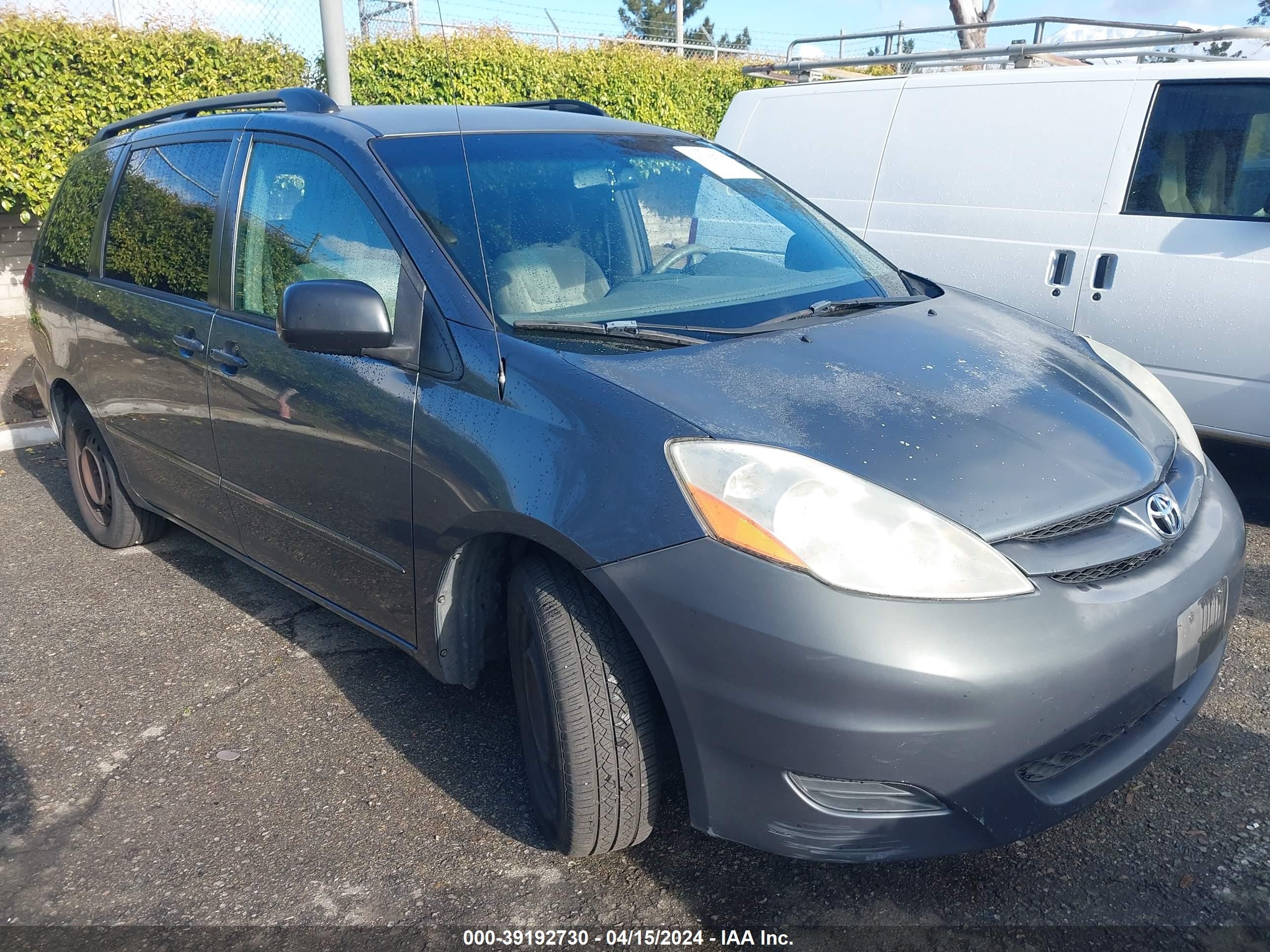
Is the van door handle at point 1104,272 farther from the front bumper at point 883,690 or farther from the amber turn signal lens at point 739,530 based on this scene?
the amber turn signal lens at point 739,530

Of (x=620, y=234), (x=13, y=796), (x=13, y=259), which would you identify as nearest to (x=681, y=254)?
(x=620, y=234)

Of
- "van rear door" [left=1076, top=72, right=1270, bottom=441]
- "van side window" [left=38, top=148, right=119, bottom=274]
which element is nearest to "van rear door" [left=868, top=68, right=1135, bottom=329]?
"van rear door" [left=1076, top=72, right=1270, bottom=441]

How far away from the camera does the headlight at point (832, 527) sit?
6.25 feet

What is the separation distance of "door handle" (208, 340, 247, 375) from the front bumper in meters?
1.60

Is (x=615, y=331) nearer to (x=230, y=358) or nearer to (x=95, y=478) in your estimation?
(x=230, y=358)

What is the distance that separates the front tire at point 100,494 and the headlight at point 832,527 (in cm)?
311

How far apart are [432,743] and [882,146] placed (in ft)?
13.1

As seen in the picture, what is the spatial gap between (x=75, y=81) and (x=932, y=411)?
8113 millimetres

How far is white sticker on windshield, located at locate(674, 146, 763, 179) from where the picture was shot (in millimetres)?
3445

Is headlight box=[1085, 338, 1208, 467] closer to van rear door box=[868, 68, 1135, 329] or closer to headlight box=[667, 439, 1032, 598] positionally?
headlight box=[667, 439, 1032, 598]

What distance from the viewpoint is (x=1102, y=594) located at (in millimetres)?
2006

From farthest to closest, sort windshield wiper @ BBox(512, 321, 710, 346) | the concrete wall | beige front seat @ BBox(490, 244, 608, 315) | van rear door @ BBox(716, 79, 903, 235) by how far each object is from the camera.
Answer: the concrete wall < van rear door @ BBox(716, 79, 903, 235) < beige front seat @ BBox(490, 244, 608, 315) < windshield wiper @ BBox(512, 321, 710, 346)

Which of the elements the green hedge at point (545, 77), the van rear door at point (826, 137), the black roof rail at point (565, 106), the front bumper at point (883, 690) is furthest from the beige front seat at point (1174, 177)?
the green hedge at point (545, 77)

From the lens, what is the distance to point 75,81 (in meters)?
7.98
